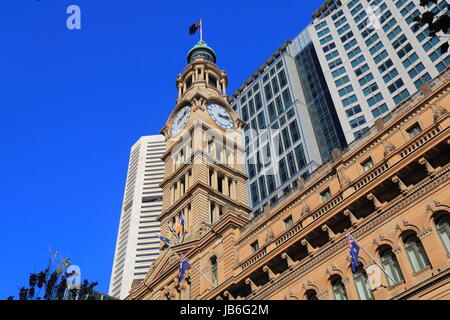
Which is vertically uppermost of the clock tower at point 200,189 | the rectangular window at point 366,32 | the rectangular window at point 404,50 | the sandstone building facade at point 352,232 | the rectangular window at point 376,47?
the rectangular window at point 366,32

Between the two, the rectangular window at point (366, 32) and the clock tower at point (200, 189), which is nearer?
the clock tower at point (200, 189)

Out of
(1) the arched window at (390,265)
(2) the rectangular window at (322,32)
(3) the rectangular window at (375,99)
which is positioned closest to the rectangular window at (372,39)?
(3) the rectangular window at (375,99)

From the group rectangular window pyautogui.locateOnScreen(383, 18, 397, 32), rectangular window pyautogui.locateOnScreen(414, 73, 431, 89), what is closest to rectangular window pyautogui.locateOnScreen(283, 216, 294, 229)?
rectangular window pyautogui.locateOnScreen(414, 73, 431, 89)

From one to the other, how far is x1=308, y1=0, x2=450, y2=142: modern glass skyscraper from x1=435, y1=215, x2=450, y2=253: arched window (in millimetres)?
59177

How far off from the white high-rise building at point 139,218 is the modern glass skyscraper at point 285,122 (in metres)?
24.3

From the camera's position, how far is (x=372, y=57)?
95.6 meters

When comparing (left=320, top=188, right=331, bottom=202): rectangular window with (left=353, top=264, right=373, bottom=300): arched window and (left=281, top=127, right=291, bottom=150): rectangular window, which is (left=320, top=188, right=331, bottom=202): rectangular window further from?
(left=281, top=127, right=291, bottom=150): rectangular window

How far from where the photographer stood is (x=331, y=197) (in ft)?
96.7

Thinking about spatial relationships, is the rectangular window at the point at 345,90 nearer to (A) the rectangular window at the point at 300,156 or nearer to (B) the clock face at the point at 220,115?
(A) the rectangular window at the point at 300,156

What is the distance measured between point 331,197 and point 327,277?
464cm

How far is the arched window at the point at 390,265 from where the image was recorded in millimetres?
24656

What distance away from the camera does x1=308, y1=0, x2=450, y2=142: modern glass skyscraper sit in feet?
277

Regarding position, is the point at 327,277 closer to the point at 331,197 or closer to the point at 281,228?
the point at 331,197

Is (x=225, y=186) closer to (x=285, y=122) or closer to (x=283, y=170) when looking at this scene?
(x=283, y=170)
